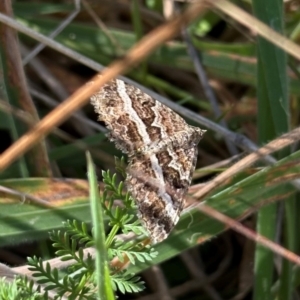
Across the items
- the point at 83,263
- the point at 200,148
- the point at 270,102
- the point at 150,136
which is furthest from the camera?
the point at 200,148

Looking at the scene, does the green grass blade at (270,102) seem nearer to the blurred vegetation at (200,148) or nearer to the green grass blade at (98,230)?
the blurred vegetation at (200,148)

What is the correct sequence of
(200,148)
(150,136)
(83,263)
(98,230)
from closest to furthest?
(98,230), (83,263), (150,136), (200,148)

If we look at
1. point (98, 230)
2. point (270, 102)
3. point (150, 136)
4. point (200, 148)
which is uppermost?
point (200, 148)

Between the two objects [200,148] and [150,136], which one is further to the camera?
[200,148]

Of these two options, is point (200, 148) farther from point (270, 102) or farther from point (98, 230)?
point (98, 230)


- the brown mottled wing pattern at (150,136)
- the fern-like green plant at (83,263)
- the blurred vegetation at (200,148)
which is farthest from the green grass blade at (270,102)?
the fern-like green plant at (83,263)

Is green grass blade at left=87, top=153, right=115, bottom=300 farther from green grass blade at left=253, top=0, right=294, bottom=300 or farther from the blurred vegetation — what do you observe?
green grass blade at left=253, top=0, right=294, bottom=300

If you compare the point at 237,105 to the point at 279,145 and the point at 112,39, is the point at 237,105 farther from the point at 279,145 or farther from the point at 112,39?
the point at 279,145

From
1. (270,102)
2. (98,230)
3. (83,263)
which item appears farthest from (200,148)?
(98,230)

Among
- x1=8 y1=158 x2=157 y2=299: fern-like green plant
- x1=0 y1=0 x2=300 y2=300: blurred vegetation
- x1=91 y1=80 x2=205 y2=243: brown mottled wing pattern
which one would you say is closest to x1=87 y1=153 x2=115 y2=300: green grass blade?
x1=0 y1=0 x2=300 y2=300: blurred vegetation
